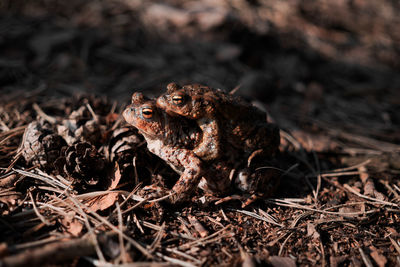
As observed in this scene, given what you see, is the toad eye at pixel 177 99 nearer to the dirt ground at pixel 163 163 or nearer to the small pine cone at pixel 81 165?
the dirt ground at pixel 163 163

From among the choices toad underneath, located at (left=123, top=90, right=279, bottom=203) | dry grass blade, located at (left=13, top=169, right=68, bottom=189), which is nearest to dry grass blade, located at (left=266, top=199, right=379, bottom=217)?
toad underneath, located at (left=123, top=90, right=279, bottom=203)

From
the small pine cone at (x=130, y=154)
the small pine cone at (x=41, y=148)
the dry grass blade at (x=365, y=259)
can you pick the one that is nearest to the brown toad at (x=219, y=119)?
the small pine cone at (x=130, y=154)

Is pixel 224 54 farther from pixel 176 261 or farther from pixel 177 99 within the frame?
pixel 176 261

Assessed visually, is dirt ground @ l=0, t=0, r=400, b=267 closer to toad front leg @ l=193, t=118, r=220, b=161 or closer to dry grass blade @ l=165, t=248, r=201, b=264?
dry grass blade @ l=165, t=248, r=201, b=264

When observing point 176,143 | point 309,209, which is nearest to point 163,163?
point 176,143

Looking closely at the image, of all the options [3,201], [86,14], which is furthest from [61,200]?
[86,14]

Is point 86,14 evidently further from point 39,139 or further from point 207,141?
point 207,141
